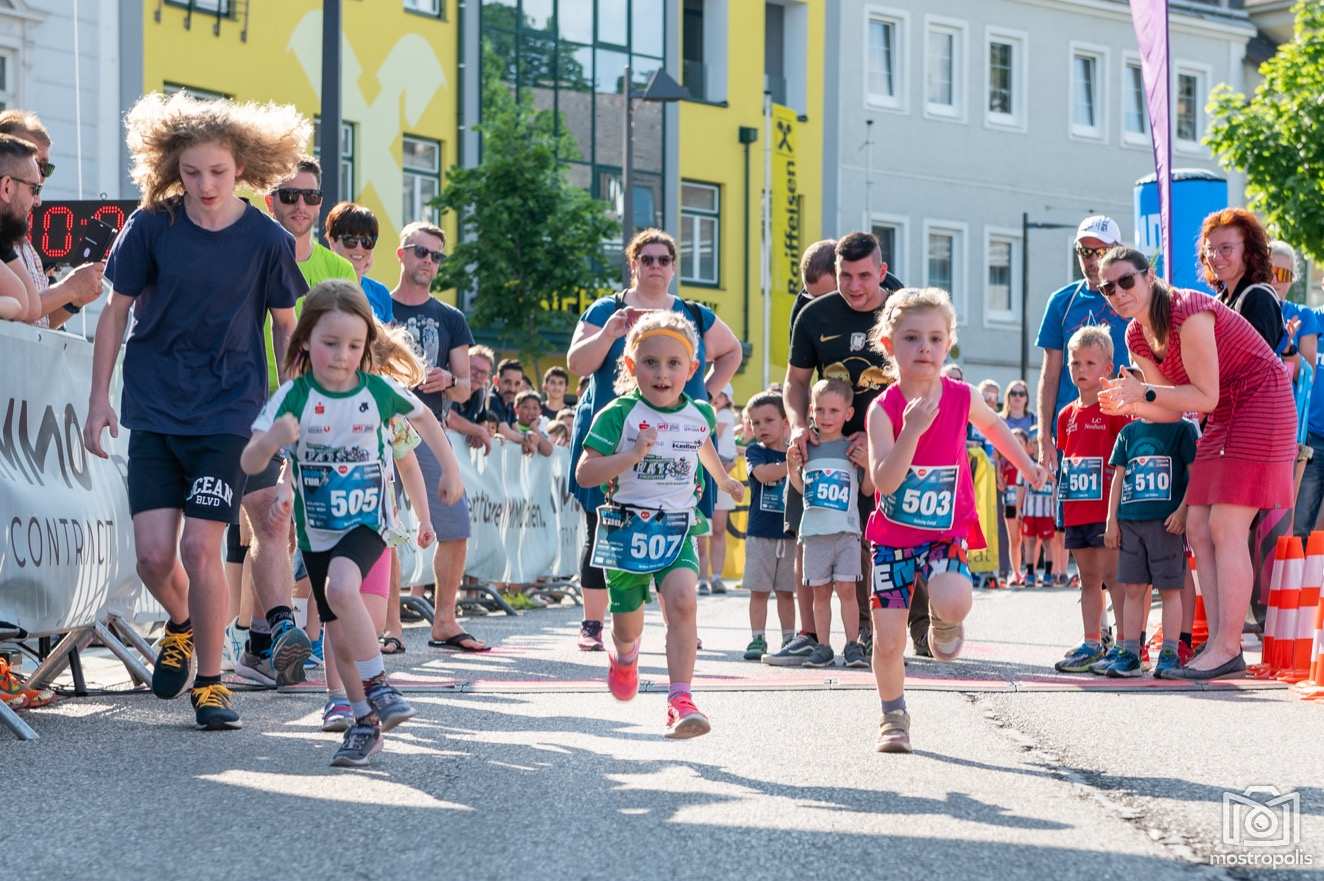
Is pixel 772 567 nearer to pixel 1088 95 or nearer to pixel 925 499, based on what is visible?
pixel 925 499

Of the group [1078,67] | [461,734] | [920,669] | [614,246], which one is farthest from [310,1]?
[461,734]

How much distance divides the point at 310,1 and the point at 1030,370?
2224 centimetres

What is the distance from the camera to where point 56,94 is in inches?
1042

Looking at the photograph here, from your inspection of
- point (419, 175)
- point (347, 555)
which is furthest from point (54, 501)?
point (419, 175)

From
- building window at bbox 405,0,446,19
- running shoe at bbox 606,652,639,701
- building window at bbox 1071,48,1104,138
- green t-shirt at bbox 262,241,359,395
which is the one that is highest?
building window at bbox 1071,48,1104,138

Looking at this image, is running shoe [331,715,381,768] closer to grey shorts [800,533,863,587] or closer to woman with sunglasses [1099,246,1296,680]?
woman with sunglasses [1099,246,1296,680]

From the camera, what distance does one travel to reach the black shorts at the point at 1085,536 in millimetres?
10406

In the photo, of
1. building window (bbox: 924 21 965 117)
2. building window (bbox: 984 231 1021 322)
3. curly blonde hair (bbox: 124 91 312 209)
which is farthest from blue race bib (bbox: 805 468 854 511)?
building window (bbox: 984 231 1021 322)

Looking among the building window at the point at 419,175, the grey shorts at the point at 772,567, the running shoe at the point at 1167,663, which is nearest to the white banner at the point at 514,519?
the grey shorts at the point at 772,567

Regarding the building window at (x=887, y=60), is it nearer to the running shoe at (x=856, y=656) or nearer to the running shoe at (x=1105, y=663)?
the running shoe at (x=856, y=656)

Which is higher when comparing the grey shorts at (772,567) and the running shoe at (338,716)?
the grey shorts at (772,567)

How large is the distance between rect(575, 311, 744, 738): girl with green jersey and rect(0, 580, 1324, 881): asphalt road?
44 centimetres

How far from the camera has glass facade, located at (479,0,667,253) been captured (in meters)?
37.2

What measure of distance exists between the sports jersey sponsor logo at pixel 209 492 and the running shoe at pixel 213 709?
0.64 meters
